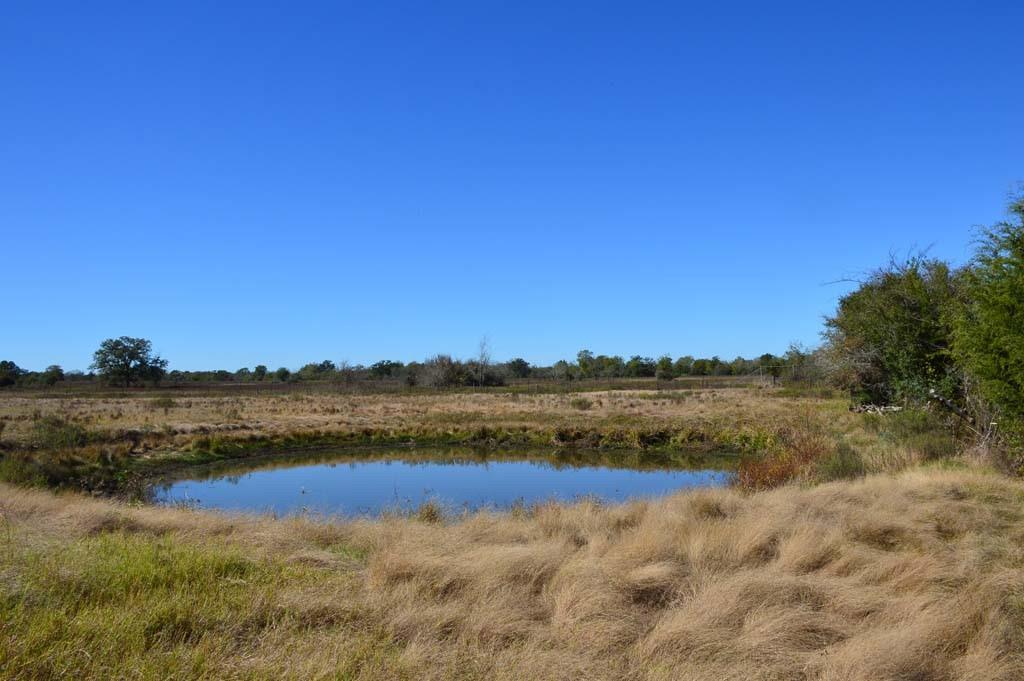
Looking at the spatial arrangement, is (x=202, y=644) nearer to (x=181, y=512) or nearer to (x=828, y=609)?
(x=828, y=609)

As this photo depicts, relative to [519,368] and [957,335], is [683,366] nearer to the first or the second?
[519,368]

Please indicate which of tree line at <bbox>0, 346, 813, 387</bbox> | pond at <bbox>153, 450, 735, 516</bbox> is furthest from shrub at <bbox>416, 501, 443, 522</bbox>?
tree line at <bbox>0, 346, 813, 387</bbox>

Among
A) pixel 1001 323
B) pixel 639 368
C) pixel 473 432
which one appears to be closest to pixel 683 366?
pixel 639 368

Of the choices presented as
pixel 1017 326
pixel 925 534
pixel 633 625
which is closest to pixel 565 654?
pixel 633 625

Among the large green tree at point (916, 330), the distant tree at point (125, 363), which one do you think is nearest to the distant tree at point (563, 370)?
the distant tree at point (125, 363)

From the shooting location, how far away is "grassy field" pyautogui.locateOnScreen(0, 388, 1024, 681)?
14.1ft

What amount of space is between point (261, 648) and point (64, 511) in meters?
5.37

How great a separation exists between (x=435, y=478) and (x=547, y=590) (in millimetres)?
16505

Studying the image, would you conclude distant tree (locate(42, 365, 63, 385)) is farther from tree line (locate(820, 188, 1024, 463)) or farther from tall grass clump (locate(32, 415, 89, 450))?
tree line (locate(820, 188, 1024, 463))

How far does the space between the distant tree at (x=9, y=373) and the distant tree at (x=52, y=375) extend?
2.56 m

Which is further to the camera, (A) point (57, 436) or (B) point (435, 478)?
(A) point (57, 436)

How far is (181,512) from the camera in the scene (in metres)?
9.53

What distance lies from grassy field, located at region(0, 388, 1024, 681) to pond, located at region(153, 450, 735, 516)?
6096 mm

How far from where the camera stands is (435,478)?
22234 mm
